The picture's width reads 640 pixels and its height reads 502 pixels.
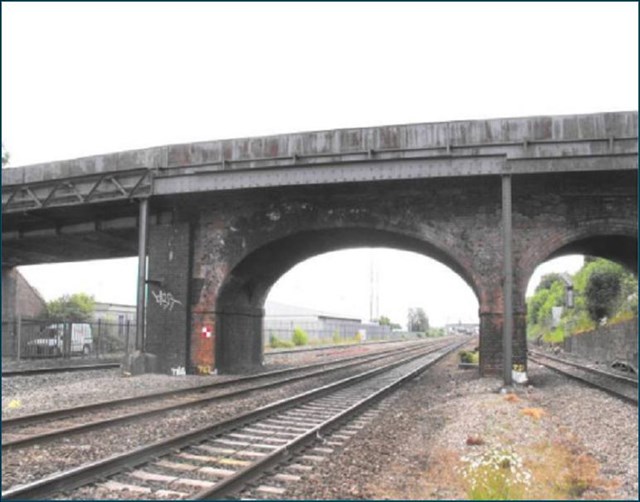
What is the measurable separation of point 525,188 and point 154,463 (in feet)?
40.9

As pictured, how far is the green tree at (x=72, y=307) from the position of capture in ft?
131

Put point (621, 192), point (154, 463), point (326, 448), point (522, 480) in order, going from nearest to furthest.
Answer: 1. point (522, 480)
2. point (154, 463)
3. point (326, 448)
4. point (621, 192)

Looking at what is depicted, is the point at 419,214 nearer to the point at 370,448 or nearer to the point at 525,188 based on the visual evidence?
the point at 525,188

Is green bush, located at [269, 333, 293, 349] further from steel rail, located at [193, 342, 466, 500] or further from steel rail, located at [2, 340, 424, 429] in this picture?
steel rail, located at [193, 342, 466, 500]

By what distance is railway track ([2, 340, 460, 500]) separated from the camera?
562 centimetres

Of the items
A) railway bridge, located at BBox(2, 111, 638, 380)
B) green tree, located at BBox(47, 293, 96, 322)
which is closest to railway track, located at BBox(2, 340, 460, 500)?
railway bridge, located at BBox(2, 111, 638, 380)

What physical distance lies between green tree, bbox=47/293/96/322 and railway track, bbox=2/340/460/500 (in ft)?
110

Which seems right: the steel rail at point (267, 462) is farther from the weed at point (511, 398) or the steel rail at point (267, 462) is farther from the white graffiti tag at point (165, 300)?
the white graffiti tag at point (165, 300)

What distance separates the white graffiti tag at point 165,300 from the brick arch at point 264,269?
143 centimetres

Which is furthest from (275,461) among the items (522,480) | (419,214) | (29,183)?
(29,183)

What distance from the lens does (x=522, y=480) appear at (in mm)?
5914

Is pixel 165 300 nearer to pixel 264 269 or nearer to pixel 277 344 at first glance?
pixel 264 269

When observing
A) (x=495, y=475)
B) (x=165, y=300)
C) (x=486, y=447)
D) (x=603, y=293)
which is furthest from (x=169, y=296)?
(x=603, y=293)

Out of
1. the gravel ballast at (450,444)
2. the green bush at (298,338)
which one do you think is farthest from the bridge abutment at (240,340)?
the green bush at (298,338)
